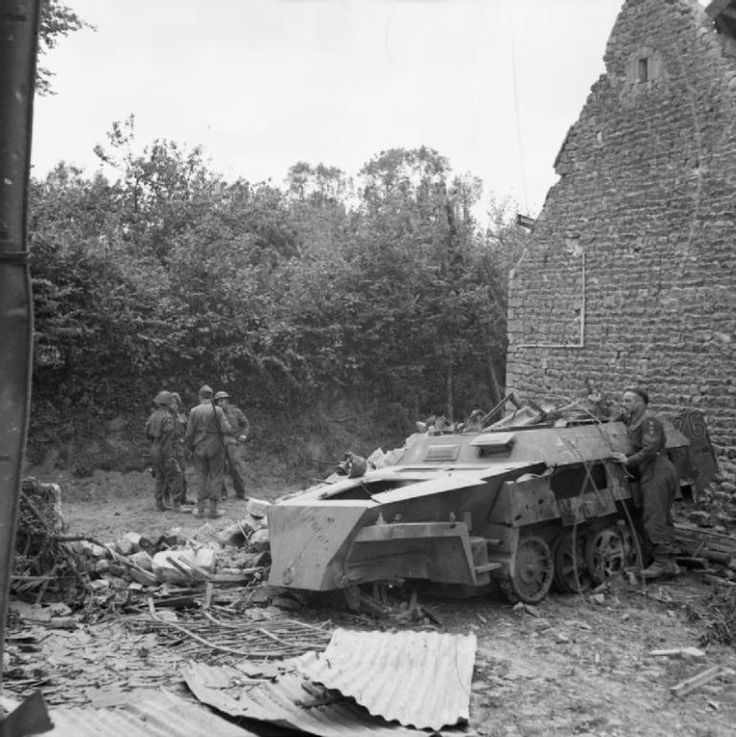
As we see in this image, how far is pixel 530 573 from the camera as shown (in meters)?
8.71

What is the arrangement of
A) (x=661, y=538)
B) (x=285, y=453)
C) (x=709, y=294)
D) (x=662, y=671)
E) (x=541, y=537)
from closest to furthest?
1. (x=662, y=671)
2. (x=541, y=537)
3. (x=661, y=538)
4. (x=709, y=294)
5. (x=285, y=453)

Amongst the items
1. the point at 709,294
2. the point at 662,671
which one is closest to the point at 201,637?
the point at 662,671

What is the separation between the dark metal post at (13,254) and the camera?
164 centimetres

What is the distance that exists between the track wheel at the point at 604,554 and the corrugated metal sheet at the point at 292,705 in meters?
4.50

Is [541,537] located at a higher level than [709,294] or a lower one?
lower

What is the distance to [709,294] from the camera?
12266 millimetres

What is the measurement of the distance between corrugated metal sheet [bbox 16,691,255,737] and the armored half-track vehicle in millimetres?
2514

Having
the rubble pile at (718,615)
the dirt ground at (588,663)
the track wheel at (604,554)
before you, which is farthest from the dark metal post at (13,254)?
the track wheel at (604,554)

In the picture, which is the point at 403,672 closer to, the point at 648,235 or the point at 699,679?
the point at 699,679

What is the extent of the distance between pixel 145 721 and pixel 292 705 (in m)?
0.88

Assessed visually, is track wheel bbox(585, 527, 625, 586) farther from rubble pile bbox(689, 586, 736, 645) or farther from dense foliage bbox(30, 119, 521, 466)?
dense foliage bbox(30, 119, 521, 466)

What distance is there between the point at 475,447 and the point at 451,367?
41.1 ft

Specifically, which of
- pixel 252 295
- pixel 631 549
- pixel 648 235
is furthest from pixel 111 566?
pixel 252 295

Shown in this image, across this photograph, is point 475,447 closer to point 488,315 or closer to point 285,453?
point 285,453
